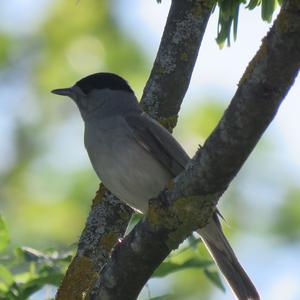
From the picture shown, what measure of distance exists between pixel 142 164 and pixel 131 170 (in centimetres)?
8

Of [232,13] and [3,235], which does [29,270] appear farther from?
[232,13]

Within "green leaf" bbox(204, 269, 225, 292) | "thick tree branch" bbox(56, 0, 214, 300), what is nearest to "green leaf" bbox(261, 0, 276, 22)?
"thick tree branch" bbox(56, 0, 214, 300)

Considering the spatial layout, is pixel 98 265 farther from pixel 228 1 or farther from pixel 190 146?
pixel 190 146

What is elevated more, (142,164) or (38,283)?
(142,164)

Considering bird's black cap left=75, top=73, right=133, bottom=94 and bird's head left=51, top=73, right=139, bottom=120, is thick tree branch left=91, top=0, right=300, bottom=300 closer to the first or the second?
bird's head left=51, top=73, right=139, bottom=120

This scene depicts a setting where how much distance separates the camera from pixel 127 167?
5.54 meters

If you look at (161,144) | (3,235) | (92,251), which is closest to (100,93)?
(161,144)

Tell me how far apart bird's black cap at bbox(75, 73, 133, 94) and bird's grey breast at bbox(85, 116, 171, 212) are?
776 millimetres

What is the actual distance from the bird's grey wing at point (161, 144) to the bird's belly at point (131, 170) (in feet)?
0.12

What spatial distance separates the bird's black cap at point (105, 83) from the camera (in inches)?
259

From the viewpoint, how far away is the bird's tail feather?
17.1 feet

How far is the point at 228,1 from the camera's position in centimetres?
473

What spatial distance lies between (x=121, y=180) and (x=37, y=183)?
331 centimetres

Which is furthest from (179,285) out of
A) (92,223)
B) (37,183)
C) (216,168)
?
(216,168)
